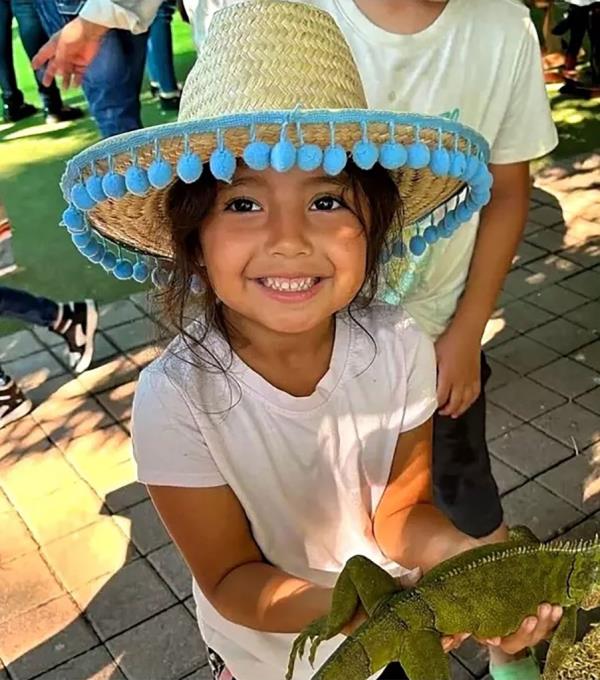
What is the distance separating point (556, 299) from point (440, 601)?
2.87 m

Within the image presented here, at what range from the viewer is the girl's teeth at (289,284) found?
1.32m

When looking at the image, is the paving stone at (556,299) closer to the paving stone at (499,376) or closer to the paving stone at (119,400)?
the paving stone at (499,376)

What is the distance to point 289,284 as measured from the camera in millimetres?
1320

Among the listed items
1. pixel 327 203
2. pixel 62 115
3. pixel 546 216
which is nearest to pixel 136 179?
pixel 327 203

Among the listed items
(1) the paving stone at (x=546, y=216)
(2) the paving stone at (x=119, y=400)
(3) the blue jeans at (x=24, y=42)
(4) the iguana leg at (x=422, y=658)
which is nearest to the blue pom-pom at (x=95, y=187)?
(4) the iguana leg at (x=422, y=658)

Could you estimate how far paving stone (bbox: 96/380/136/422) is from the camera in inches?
132

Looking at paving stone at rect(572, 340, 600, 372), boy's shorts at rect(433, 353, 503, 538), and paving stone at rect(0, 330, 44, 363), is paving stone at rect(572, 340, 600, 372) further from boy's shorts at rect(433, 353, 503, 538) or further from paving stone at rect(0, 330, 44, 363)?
paving stone at rect(0, 330, 44, 363)

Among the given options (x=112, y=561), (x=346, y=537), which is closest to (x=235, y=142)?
(x=346, y=537)

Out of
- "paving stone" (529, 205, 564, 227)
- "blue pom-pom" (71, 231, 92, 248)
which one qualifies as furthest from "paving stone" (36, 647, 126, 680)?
"paving stone" (529, 205, 564, 227)

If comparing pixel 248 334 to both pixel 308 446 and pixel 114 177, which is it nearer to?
pixel 308 446

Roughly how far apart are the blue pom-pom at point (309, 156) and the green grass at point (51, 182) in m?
3.09

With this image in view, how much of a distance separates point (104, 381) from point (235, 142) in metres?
2.49

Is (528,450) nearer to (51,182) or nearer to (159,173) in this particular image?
(159,173)

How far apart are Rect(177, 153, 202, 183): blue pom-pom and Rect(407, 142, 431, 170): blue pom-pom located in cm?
28
